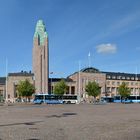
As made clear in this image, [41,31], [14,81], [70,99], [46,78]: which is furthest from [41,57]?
[70,99]

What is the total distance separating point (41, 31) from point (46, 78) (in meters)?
20.5

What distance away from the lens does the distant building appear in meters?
160

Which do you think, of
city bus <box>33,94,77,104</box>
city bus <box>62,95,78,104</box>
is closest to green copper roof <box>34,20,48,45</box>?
city bus <box>33,94,77,104</box>

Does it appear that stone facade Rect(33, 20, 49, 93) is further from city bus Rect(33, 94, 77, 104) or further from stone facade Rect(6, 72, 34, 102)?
city bus Rect(33, 94, 77, 104)

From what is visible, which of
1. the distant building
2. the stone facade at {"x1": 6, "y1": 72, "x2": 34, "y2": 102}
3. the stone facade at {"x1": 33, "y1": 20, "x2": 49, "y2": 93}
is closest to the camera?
the stone facade at {"x1": 33, "y1": 20, "x2": 49, "y2": 93}

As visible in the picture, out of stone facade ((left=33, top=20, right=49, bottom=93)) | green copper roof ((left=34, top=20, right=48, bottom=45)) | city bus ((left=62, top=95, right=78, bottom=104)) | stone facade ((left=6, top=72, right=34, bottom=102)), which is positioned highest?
green copper roof ((left=34, top=20, right=48, bottom=45))

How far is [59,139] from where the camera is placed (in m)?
15.9

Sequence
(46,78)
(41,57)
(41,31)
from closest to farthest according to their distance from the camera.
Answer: (41,57) → (41,31) → (46,78)

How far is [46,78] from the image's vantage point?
6432 inches

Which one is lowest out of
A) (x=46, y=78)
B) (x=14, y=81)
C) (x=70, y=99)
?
(x=70, y=99)

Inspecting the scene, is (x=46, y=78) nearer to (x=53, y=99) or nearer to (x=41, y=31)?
(x=41, y=31)

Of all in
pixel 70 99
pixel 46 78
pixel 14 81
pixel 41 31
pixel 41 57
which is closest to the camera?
pixel 70 99

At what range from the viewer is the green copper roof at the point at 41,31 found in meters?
160

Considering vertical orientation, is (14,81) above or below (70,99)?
above
